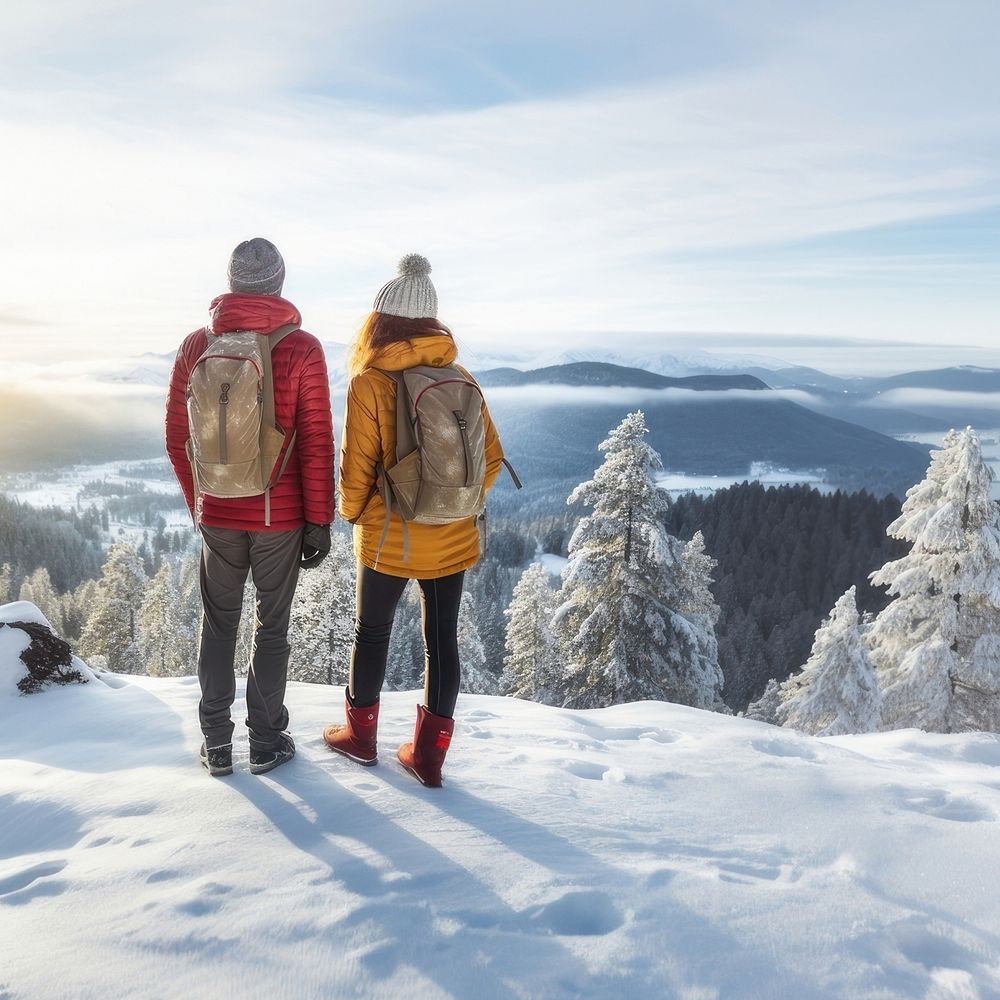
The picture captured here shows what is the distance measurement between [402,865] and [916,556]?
618 inches

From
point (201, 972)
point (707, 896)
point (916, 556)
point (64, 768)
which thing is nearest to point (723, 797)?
point (707, 896)

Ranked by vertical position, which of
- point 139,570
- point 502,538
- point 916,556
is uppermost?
point 916,556

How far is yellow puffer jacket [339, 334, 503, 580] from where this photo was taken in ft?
10.8

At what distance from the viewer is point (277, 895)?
2.60 m

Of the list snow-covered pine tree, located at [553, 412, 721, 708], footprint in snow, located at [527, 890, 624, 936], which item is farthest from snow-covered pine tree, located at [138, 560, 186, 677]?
footprint in snow, located at [527, 890, 624, 936]

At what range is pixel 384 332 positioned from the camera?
336 centimetres

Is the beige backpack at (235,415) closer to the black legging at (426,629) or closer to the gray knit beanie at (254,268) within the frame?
the gray knit beanie at (254,268)

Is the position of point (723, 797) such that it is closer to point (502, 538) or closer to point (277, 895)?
point (277, 895)

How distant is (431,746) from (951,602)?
49.4 ft

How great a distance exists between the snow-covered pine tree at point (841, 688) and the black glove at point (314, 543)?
50.7 feet

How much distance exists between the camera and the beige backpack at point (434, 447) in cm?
325

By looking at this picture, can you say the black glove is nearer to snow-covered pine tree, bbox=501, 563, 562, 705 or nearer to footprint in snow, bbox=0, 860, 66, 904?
footprint in snow, bbox=0, 860, 66, 904

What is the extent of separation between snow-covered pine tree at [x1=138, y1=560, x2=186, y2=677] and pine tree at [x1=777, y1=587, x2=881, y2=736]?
1125 inches

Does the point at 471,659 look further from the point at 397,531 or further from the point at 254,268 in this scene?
the point at 254,268
